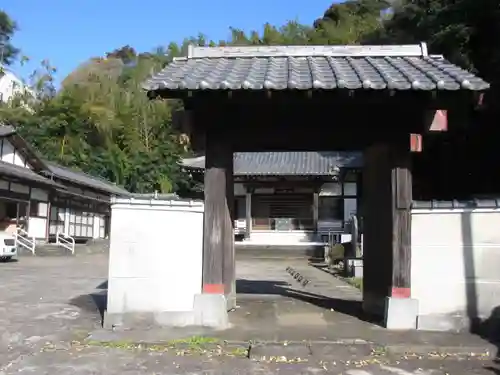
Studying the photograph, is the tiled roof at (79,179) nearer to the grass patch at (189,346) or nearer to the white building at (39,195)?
the white building at (39,195)

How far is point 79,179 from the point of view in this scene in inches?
1350

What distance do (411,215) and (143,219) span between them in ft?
11.6

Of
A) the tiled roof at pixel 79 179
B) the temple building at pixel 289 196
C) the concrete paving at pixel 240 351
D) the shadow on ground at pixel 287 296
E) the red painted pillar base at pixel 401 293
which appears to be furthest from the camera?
the tiled roof at pixel 79 179

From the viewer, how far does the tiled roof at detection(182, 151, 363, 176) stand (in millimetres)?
28016

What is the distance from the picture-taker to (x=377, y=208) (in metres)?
8.05

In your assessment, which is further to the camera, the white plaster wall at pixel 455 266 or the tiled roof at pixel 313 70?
the white plaster wall at pixel 455 266

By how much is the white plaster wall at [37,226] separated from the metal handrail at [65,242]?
2.90 ft

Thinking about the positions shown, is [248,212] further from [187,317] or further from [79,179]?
[187,317]

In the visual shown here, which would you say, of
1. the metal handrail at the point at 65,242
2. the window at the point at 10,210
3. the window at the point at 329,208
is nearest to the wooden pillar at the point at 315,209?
the window at the point at 329,208

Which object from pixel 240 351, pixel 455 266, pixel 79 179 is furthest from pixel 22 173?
pixel 455 266

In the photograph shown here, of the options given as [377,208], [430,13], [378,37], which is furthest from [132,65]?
[377,208]

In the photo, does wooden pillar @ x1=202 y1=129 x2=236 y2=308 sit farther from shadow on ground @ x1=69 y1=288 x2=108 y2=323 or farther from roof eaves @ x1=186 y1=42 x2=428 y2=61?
shadow on ground @ x1=69 y1=288 x2=108 y2=323

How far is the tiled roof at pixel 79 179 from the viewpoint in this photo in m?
31.7

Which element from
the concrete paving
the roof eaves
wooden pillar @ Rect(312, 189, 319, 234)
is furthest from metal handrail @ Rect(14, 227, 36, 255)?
the roof eaves
